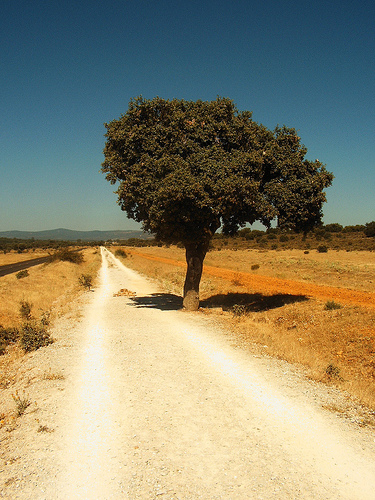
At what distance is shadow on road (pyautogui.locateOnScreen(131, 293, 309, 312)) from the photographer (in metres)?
18.0

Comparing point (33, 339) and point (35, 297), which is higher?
point (33, 339)

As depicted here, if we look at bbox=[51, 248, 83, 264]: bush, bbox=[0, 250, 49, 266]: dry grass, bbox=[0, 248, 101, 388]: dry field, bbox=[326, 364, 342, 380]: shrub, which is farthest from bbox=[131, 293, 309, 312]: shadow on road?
bbox=[0, 250, 49, 266]: dry grass

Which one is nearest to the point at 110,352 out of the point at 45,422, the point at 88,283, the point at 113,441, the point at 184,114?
the point at 45,422

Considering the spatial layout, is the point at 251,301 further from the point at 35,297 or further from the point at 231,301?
the point at 35,297

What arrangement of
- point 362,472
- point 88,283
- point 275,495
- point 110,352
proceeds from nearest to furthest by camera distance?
point 275,495 → point 362,472 → point 110,352 → point 88,283

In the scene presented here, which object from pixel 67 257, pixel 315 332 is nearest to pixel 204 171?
pixel 315 332

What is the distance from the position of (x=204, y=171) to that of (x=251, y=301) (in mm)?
8741

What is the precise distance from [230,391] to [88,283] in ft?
76.0

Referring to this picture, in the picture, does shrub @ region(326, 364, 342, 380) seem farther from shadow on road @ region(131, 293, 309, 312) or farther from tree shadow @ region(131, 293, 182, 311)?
tree shadow @ region(131, 293, 182, 311)

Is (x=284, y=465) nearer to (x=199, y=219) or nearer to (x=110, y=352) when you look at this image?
(x=110, y=352)

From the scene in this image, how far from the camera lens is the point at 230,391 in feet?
24.7

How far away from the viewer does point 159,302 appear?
21.2m

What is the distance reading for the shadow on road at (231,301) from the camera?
18.0 meters

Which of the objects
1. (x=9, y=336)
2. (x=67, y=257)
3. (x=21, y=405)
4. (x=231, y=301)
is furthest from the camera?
(x=67, y=257)
